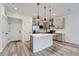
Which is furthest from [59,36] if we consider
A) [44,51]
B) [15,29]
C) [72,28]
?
[15,29]

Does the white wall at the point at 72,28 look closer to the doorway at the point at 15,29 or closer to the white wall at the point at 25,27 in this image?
the white wall at the point at 25,27

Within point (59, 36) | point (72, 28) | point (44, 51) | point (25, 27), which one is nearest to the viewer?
point (44, 51)

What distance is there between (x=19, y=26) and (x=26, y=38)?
1508 mm

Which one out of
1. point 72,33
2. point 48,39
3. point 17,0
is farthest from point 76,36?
point 17,0

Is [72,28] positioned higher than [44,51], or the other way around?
[72,28]

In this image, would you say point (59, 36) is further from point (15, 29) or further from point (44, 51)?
point (15, 29)

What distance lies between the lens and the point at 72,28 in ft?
22.7

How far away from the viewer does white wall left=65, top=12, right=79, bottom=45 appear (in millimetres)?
6567

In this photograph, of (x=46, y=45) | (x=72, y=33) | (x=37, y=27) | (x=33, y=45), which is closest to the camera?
(x=33, y=45)

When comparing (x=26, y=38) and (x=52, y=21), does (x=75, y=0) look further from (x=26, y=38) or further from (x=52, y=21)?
(x=26, y=38)

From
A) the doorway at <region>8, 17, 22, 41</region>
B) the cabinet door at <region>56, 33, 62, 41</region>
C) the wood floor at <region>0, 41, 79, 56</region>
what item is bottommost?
the wood floor at <region>0, 41, 79, 56</region>

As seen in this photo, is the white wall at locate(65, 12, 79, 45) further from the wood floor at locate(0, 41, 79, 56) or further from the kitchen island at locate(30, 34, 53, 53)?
the kitchen island at locate(30, 34, 53, 53)

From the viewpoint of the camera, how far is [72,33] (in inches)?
272

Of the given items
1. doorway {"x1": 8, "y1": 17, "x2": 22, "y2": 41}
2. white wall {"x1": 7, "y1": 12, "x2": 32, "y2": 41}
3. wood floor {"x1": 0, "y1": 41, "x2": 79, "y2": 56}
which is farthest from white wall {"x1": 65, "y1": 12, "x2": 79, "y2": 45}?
doorway {"x1": 8, "y1": 17, "x2": 22, "y2": 41}
